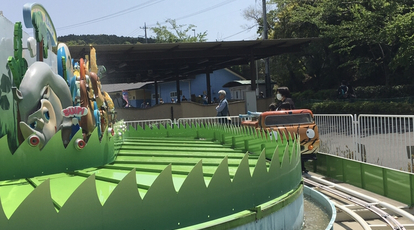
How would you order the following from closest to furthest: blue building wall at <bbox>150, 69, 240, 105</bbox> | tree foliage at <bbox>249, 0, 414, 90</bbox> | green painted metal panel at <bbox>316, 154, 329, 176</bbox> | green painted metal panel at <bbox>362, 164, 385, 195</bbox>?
green painted metal panel at <bbox>362, 164, 385, 195</bbox>
green painted metal panel at <bbox>316, 154, 329, 176</bbox>
tree foliage at <bbox>249, 0, 414, 90</bbox>
blue building wall at <bbox>150, 69, 240, 105</bbox>

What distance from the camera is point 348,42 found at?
22.2 m

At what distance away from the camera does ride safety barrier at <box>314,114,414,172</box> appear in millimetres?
7473

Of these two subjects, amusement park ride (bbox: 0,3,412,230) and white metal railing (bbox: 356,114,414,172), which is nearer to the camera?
amusement park ride (bbox: 0,3,412,230)

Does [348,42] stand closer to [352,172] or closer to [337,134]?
[337,134]

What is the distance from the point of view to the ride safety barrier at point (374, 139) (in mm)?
7473

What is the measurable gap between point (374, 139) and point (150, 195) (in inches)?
249

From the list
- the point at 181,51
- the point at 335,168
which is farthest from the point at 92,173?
the point at 181,51

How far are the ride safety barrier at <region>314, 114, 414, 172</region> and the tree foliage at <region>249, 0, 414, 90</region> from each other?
11.2 m

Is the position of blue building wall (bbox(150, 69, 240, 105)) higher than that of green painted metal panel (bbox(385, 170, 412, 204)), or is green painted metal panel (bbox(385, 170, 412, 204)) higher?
blue building wall (bbox(150, 69, 240, 105))

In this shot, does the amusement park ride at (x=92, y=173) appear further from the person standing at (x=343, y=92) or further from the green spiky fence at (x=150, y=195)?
the person standing at (x=343, y=92)

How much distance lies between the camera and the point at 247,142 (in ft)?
23.7

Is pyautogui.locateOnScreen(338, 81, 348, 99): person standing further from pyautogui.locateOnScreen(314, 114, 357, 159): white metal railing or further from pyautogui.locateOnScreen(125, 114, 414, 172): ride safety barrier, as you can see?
pyautogui.locateOnScreen(125, 114, 414, 172): ride safety barrier

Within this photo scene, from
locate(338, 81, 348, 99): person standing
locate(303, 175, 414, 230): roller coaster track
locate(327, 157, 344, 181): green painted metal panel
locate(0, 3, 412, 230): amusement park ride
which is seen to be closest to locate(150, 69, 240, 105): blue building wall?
locate(338, 81, 348, 99): person standing

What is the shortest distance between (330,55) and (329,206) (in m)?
23.1
